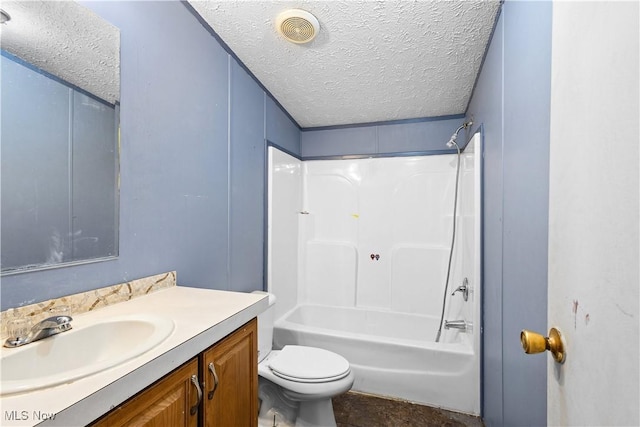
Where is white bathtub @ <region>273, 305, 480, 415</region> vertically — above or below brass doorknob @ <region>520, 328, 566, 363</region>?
below

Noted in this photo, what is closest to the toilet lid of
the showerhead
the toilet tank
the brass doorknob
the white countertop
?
the toilet tank

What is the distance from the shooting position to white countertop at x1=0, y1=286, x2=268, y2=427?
515 millimetres

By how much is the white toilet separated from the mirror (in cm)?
110

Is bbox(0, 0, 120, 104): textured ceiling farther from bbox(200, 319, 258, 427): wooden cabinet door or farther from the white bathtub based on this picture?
the white bathtub

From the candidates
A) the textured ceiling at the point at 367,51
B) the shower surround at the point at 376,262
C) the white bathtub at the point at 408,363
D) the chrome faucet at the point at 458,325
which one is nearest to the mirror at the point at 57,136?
the textured ceiling at the point at 367,51

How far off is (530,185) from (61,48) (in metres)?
1.67

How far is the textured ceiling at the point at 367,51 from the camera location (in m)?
1.43

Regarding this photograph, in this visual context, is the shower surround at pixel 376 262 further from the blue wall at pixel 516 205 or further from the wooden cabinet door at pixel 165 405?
the wooden cabinet door at pixel 165 405

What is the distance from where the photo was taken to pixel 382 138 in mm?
2832

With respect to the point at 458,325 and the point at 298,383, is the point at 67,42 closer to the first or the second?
the point at 298,383

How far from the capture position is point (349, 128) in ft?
9.56

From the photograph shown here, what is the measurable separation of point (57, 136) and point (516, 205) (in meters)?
1.68

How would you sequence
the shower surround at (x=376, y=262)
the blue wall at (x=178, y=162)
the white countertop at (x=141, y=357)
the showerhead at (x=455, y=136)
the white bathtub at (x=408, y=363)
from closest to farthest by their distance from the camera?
the white countertop at (x=141, y=357) < the blue wall at (x=178, y=162) < the white bathtub at (x=408, y=363) < the shower surround at (x=376, y=262) < the showerhead at (x=455, y=136)

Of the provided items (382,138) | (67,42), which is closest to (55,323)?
(67,42)
